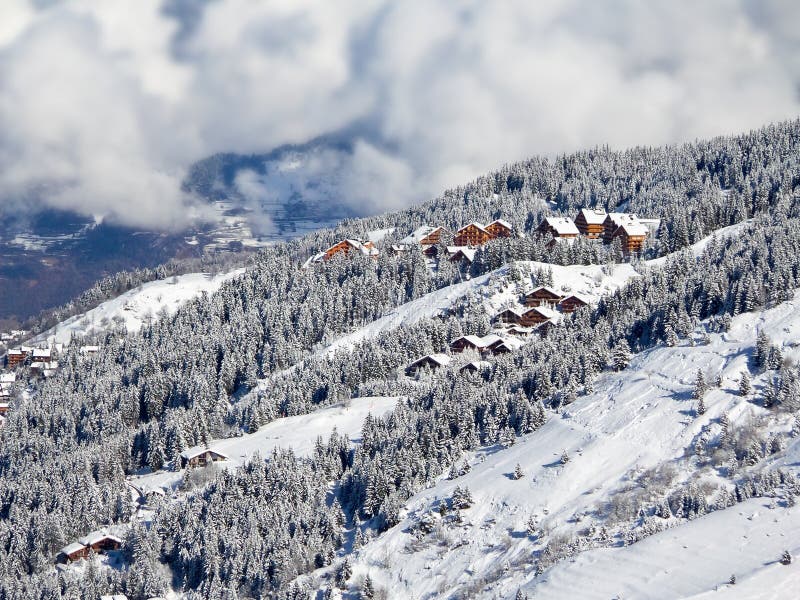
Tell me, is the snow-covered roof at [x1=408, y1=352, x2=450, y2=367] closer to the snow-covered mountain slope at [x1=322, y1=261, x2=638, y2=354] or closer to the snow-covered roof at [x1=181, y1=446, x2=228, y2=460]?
the snow-covered mountain slope at [x1=322, y1=261, x2=638, y2=354]

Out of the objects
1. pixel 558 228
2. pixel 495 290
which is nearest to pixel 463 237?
pixel 558 228

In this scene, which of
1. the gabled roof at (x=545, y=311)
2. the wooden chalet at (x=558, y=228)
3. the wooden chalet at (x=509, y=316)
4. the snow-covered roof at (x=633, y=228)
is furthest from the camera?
the wooden chalet at (x=558, y=228)

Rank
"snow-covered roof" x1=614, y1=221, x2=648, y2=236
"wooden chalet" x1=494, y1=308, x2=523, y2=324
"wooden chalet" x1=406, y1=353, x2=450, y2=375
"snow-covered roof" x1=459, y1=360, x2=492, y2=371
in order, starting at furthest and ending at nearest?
"snow-covered roof" x1=614, y1=221, x2=648, y2=236, "wooden chalet" x1=494, y1=308, x2=523, y2=324, "wooden chalet" x1=406, y1=353, x2=450, y2=375, "snow-covered roof" x1=459, y1=360, x2=492, y2=371

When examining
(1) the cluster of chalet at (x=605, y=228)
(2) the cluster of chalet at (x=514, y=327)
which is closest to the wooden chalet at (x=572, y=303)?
(2) the cluster of chalet at (x=514, y=327)

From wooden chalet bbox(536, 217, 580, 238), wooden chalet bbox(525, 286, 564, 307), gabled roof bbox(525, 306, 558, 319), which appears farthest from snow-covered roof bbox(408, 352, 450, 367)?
wooden chalet bbox(536, 217, 580, 238)

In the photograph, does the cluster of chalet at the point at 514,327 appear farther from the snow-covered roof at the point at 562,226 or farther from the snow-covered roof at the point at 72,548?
the snow-covered roof at the point at 72,548

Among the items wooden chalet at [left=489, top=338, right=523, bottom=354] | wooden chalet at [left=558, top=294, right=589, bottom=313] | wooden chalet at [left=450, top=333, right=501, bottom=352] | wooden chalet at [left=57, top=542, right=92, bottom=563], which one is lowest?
wooden chalet at [left=57, top=542, right=92, bottom=563]
